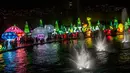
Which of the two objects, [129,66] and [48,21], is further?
[48,21]

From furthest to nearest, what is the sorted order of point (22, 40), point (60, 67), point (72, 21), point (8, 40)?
point (72, 21)
point (22, 40)
point (8, 40)
point (60, 67)

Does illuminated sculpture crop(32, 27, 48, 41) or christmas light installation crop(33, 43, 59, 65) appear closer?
christmas light installation crop(33, 43, 59, 65)

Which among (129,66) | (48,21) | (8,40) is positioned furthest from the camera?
(48,21)

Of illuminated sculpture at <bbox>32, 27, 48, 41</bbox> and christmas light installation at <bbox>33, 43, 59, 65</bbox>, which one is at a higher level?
illuminated sculpture at <bbox>32, 27, 48, 41</bbox>

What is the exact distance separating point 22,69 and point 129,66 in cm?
771

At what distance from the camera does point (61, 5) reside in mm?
116312

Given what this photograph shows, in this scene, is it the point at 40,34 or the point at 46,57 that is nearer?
the point at 46,57

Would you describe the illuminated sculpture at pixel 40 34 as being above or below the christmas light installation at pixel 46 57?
above

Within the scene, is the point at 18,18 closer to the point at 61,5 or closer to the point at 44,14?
the point at 44,14

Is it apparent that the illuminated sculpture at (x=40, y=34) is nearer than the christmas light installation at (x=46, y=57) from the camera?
No

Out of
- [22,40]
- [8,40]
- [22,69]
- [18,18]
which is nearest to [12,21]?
[18,18]

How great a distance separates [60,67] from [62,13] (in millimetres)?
89694

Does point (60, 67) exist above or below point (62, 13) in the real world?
below

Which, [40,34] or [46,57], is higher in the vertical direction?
[40,34]
